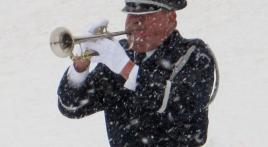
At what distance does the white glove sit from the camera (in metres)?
3.24

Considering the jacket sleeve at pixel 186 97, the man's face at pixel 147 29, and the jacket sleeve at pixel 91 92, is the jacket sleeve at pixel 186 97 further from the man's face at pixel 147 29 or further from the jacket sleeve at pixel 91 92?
the jacket sleeve at pixel 91 92

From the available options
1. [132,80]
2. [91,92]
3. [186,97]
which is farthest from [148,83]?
[91,92]

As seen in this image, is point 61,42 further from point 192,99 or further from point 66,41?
point 192,99

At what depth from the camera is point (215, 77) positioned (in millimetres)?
3762

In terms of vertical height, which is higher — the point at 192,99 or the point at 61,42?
the point at 61,42

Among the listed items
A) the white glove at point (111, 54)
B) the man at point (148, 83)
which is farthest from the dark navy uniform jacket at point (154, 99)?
the white glove at point (111, 54)

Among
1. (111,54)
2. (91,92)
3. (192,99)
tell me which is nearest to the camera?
(111,54)

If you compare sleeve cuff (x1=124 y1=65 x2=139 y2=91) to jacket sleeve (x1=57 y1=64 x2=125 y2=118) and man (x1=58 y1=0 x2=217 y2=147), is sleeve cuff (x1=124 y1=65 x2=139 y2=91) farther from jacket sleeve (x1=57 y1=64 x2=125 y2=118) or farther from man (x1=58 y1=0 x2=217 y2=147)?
jacket sleeve (x1=57 y1=64 x2=125 y2=118)

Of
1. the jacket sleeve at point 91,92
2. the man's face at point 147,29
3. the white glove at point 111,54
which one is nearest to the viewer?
the white glove at point 111,54

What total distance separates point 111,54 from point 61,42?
10.7 inches

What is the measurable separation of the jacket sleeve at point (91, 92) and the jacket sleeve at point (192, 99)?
0.36m

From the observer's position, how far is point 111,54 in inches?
127

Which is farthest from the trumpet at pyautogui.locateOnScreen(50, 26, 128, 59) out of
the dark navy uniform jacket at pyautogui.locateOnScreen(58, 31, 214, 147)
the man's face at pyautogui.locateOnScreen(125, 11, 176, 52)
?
the dark navy uniform jacket at pyautogui.locateOnScreen(58, 31, 214, 147)

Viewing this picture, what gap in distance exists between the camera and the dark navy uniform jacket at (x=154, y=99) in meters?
3.33
